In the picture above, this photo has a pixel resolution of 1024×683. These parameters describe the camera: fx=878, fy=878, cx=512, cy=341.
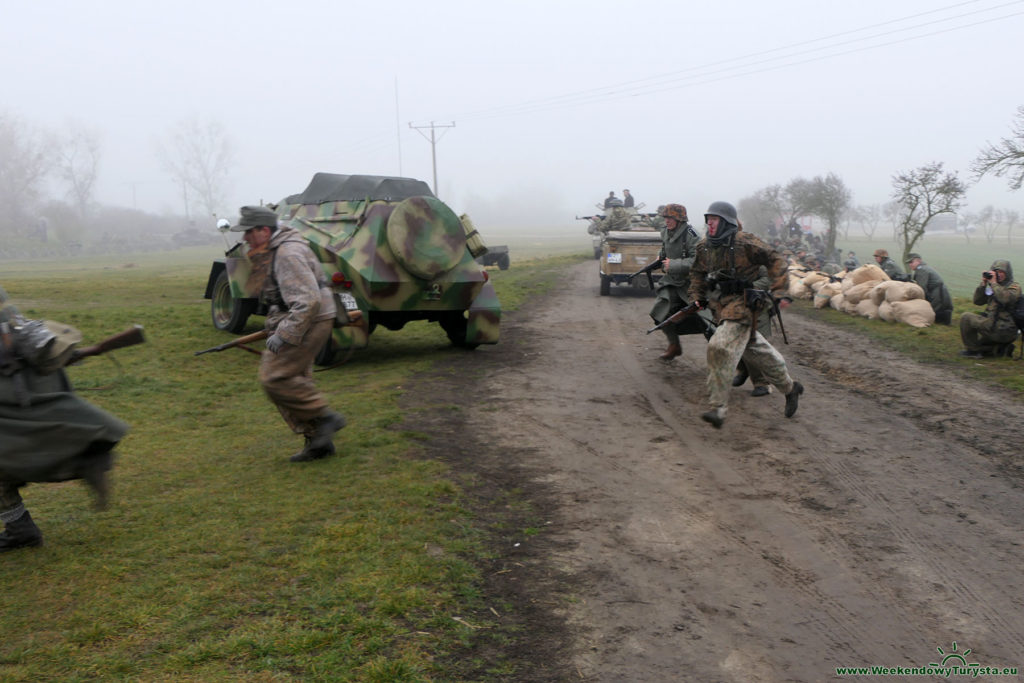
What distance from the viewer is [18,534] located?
482 cm

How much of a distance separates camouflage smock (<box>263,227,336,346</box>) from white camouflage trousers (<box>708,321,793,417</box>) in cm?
327

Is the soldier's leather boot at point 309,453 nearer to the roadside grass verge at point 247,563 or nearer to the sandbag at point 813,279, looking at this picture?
the roadside grass verge at point 247,563

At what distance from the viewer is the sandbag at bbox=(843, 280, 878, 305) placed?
15828 mm

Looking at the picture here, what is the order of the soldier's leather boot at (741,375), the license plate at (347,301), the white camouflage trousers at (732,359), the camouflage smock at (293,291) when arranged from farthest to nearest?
the license plate at (347,301)
the soldier's leather boot at (741,375)
the white camouflage trousers at (732,359)
the camouflage smock at (293,291)

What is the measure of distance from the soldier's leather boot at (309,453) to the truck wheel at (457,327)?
200 inches

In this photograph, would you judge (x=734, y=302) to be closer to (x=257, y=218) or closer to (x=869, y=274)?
(x=257, y=218)

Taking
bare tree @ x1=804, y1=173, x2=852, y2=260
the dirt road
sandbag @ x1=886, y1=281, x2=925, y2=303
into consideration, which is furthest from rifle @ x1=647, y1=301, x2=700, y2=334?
bare tree @ x1=804, y1=173, x2=852, y2=260

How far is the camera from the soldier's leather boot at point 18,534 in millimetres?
4809

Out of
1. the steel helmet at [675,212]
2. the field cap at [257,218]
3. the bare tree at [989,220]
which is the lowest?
the bare tree at [989,220]

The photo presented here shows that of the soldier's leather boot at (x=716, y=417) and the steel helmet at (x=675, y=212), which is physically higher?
the steel helmet at (x=675, y=212)

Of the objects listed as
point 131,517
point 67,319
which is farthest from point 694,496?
point 67,319

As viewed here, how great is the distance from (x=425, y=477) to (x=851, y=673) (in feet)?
10.8

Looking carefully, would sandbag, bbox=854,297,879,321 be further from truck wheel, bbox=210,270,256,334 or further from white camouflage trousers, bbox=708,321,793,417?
truck wheel, bbox=210,270,256,334

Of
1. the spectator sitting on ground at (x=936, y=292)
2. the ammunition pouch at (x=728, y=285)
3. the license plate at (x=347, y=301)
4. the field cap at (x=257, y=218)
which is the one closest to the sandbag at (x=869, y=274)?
the spectator sitting on ground at (x=936, y=292)
